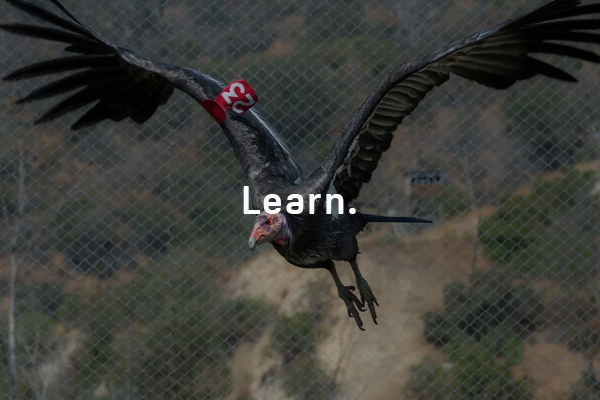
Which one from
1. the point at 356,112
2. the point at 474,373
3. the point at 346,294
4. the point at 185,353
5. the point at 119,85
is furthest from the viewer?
the point at 474,373

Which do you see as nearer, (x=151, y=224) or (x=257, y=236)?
(x=257, y=236)

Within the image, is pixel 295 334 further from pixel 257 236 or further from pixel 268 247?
pixel 257 236

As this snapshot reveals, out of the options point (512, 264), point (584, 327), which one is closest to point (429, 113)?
point (512, 264)

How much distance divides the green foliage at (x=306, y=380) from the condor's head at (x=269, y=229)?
8.44ft

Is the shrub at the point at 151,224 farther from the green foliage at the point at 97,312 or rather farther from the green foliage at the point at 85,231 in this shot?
the green foliage at the point at 97,312

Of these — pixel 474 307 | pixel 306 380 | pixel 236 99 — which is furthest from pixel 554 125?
pixel 236 99

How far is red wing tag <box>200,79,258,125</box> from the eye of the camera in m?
3.81

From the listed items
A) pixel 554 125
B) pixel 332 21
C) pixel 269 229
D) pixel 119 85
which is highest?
pixel 269 229

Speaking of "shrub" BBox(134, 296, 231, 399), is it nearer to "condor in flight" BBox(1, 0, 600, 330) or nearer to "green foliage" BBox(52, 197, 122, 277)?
"green foliage" BBox(52, 197, 122, 277)

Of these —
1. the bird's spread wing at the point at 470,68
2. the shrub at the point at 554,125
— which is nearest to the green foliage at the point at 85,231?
the shrub at the point at 554,125

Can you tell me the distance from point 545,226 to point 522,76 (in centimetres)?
302

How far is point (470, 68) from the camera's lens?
148 inches

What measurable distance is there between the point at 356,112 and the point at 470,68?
1.50 ft

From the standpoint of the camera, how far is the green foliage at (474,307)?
6.54 meters
